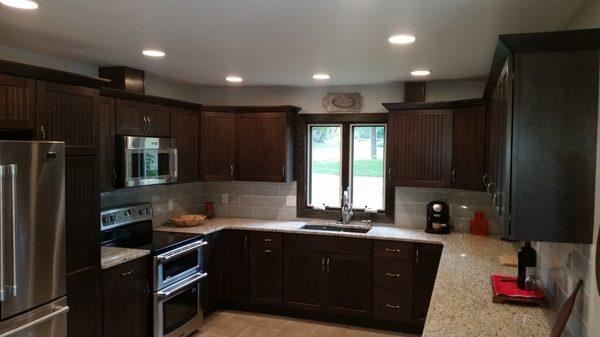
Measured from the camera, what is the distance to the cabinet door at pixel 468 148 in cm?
399

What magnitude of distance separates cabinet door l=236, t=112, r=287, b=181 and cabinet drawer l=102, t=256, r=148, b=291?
1.66 meters

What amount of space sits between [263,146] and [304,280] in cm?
144

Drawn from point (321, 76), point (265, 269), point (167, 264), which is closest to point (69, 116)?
point (167, 264)

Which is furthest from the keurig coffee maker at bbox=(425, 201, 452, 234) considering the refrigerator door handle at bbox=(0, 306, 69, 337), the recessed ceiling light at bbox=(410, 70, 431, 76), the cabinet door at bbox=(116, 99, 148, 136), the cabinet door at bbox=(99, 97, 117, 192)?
the refrigerator door handle at bbox=(0, 306, 69, 337)

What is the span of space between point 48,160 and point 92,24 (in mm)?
791

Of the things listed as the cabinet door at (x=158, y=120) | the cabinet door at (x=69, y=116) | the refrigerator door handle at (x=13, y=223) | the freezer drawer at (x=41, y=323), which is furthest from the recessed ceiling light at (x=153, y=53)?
the freezer drawer at (x=41, y=323)

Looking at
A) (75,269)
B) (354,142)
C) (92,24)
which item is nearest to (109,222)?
(75,269)

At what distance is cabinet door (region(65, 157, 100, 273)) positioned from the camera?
274 centimetres

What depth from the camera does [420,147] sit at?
4.32 m

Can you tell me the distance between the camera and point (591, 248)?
5.45 ft

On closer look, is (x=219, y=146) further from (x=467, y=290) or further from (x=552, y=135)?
(x=552, y=135)

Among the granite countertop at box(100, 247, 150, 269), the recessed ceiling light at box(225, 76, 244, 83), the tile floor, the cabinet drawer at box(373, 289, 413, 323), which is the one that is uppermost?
the recessed ceiling light at box(225, 76, 244, 83)

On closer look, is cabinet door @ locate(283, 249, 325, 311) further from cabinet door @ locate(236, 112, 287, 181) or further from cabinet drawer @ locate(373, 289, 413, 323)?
cabinet door @ locate(236, 112, 287, 181)

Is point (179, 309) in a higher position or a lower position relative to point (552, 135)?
lower
